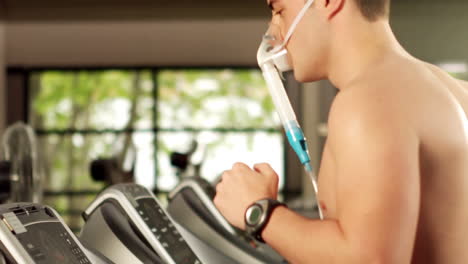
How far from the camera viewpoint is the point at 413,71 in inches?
46.7

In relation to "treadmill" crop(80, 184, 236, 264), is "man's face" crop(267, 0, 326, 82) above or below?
above

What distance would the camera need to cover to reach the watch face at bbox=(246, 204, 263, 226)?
1.17 m

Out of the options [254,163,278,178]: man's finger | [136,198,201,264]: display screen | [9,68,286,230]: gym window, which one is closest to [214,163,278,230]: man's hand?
[254,163,278,178]: man's finger

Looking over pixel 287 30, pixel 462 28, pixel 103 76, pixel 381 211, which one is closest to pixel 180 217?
pixel 287 30

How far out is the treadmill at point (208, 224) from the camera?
2336mm

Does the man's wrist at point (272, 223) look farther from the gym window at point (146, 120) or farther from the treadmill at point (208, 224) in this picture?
the gym window at point (146, 120)

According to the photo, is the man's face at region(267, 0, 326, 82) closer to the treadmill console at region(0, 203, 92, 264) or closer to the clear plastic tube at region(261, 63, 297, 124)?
the clear plastic tube at region(261, 63, 297, 124)

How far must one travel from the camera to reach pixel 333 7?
3.97 feet

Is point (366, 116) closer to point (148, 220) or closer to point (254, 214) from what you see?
point (254, 214)

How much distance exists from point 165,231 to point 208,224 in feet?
1.80

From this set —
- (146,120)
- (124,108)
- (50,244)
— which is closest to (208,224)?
(50,244)

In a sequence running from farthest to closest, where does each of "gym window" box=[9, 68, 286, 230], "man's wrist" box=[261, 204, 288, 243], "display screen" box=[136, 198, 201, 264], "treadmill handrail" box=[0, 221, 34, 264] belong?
1. "gym window" box=[9, 68, 286, 230]
2. "display screen" box=[136, 198, 201, 264]
3. "treadmill handrail" box=[0, 221, 34, 264]
4. "man's wrist" box=[261, 204, 288, 243]

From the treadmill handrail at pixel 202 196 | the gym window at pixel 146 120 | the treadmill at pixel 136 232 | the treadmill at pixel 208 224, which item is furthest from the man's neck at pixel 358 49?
the gym window at pixel 146 120

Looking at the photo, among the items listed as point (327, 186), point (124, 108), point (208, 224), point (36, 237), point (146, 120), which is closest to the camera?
point (327, 186)
